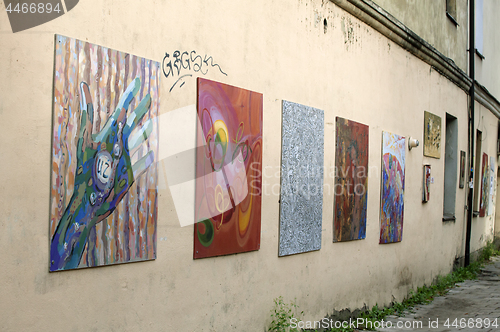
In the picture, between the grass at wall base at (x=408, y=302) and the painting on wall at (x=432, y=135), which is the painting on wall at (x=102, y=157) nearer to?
the grass at wall base at (x=408, y=302)

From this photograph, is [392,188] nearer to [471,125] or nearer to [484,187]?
[471,125]

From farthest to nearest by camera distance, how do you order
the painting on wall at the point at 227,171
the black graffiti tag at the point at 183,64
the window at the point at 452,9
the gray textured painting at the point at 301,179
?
the window at the point at 452,9
the gray textured painting at the point at 301,179
the painting on wall at the point at 227,171
the black graffiti tag at the point at 183,64

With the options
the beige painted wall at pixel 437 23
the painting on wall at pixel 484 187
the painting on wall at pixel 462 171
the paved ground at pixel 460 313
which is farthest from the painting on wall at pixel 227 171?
the painting on wall at pixel 484 187

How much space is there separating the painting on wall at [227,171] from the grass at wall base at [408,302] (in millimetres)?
820

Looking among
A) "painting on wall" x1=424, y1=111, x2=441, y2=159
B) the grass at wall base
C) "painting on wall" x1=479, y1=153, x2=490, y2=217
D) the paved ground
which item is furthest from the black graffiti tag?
"painting on wall" x1=479, y1=153, x2=490, y2=217

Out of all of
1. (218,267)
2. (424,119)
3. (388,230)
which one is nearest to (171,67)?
(218,267)

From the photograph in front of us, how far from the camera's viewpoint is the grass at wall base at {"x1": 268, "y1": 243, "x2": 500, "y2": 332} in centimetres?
515

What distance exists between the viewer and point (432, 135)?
376 inches

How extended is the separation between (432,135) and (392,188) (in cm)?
230

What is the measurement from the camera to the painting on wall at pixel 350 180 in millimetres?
6355

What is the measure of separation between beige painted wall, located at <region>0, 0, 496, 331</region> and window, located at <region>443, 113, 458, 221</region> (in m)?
2.29

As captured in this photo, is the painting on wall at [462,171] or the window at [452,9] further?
the painting on wall at [462,171]

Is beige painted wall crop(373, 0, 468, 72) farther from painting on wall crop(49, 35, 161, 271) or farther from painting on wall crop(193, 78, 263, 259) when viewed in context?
painting on wall crop(49, 35, 161, 271)

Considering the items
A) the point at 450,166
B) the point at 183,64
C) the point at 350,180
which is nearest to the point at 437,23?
the point at 450,166
